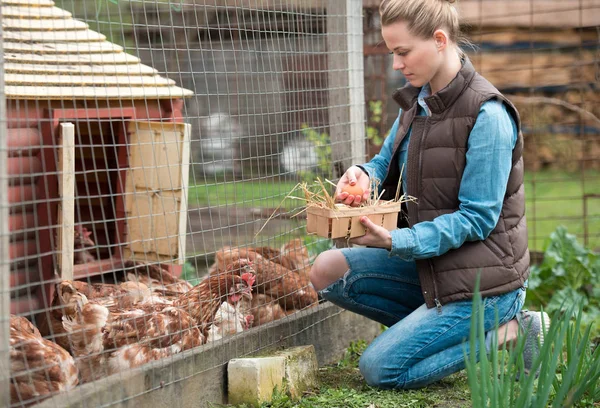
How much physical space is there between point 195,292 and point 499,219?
1.54 meters

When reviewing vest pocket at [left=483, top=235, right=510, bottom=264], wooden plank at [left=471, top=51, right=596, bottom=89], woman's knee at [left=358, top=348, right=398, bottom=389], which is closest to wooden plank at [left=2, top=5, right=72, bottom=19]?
woman's knee at [left=358, top=348, right=398, bottom=389]

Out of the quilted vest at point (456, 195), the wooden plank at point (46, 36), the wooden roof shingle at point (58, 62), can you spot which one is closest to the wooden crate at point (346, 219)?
the quilted vest at point (456, 195)

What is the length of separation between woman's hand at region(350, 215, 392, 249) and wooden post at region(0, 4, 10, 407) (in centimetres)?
145

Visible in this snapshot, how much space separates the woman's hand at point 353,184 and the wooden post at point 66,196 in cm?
132

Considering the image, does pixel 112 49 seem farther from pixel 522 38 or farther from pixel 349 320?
pixel 522 38

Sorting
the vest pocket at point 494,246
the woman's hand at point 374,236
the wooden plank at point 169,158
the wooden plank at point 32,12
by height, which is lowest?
the vest pocket at point 494,246

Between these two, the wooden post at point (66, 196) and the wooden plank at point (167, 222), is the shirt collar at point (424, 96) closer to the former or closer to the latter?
the wooden plank at point (167, 222)

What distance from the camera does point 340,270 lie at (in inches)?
162

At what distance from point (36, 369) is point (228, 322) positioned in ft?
4.30

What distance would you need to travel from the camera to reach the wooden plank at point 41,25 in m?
4.54

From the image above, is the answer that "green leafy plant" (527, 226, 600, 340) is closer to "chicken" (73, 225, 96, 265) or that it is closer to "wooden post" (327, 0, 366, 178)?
"wooden post" (327, 0, 366, 178)

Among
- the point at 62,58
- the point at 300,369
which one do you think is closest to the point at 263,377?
the point at 300,369

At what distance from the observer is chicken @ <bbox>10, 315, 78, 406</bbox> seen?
9.66 feet

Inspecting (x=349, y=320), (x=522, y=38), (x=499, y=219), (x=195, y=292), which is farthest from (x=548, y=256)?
(x=522, y=38)
